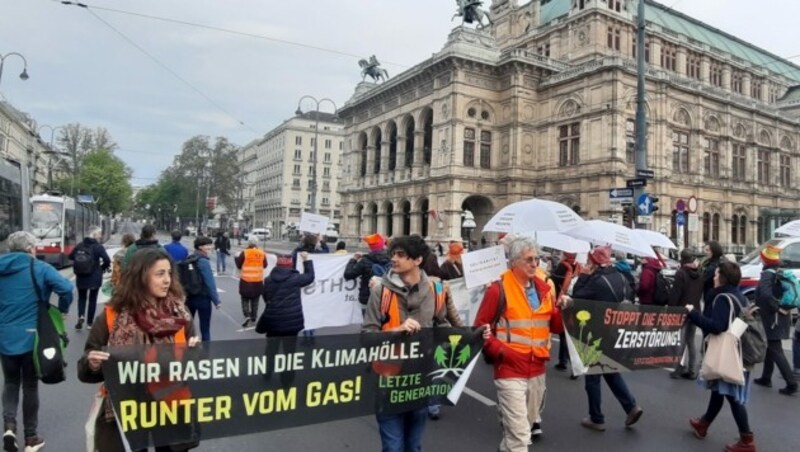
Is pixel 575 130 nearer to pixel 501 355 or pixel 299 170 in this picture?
pixel 501 355

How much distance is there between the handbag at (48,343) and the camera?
14.3 feet

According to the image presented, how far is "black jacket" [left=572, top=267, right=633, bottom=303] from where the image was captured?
5.83 meters

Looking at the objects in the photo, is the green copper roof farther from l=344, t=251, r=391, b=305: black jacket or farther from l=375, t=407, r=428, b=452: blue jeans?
l=375, t=407, r=428, b=452: blue jeans

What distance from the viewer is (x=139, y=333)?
3.18m

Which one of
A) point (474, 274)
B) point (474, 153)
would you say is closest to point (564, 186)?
point (474, 153)

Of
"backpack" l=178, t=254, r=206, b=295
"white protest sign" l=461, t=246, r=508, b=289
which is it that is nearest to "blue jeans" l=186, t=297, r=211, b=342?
"backpack" l=178, t=254, r=206, b=295

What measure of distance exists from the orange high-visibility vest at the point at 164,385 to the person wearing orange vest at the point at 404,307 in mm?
1259

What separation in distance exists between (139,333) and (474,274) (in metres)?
4.49

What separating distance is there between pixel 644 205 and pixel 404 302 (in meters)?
14.4

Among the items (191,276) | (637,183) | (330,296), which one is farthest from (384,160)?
(191,276)

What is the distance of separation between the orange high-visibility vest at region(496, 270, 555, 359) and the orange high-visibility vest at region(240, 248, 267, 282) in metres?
6.91

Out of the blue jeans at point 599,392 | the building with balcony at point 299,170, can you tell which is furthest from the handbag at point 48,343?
the building with balcony at point 299,170

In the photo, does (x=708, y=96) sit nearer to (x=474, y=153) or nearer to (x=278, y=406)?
(x=474, y=153)

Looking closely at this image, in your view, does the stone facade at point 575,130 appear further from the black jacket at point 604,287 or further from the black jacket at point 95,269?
the black jacket at point 95,269
